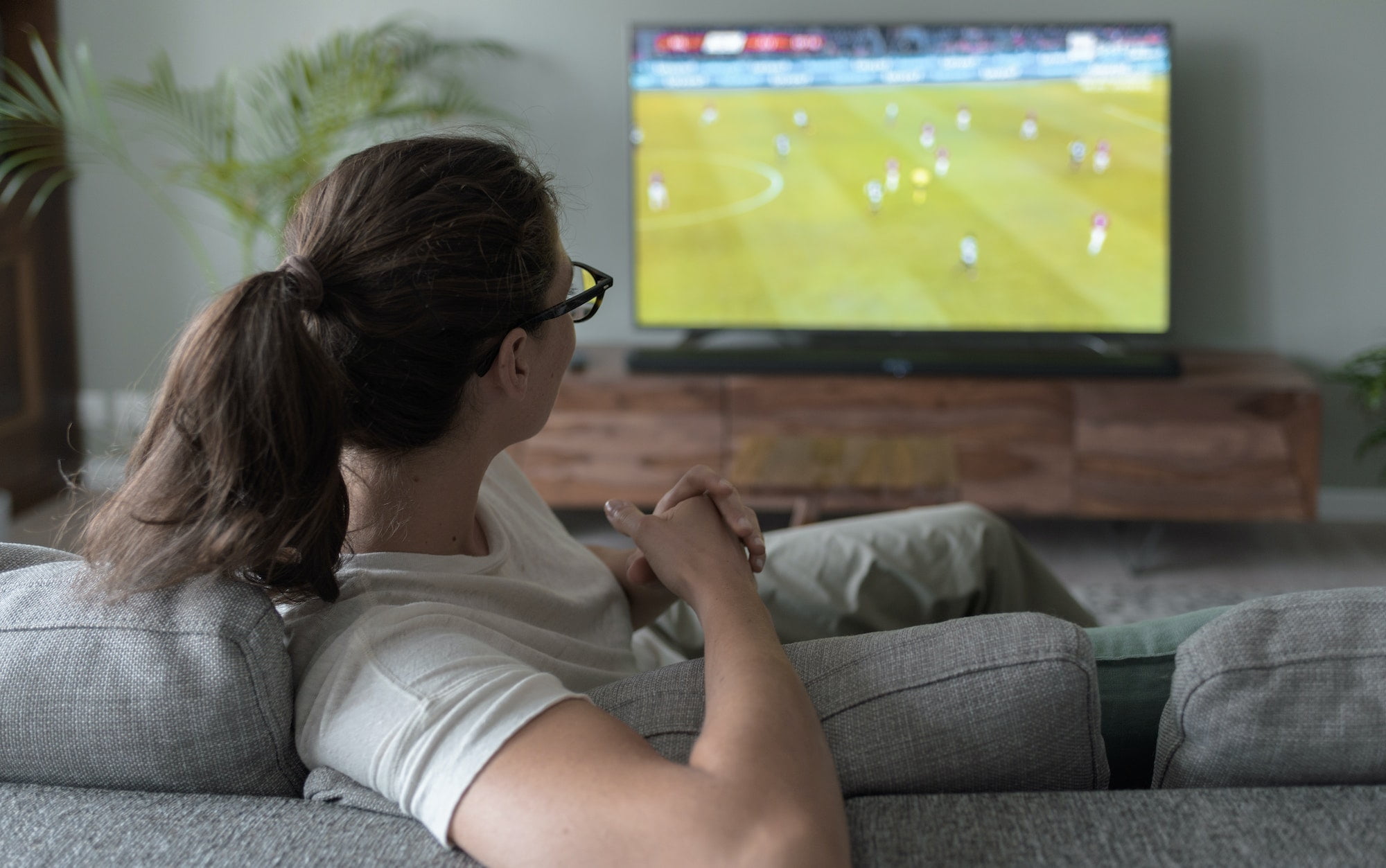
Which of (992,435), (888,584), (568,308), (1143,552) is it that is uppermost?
(568,308)

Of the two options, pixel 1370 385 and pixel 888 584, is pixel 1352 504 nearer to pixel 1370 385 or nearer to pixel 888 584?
pixel 1370 385

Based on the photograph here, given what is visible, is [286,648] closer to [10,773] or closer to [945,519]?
[10,773]

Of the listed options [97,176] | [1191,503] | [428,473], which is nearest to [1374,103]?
[1191,503]

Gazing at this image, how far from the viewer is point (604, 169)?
3.61 meters

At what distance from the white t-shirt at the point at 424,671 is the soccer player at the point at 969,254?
2.49 metres

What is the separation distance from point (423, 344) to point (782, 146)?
8.55 feet

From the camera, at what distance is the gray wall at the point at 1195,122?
3.29 metres

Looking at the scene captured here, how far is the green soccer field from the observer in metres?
3.26

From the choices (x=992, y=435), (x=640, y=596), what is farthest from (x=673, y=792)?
(x=992, y=435)

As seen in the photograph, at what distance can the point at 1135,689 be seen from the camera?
0.86 meters

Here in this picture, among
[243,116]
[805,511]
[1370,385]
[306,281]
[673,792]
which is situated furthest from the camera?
[243,116]

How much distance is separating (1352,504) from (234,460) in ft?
11.5

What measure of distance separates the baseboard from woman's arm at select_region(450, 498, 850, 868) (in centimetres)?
324

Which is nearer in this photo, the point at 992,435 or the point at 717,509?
the point at 717,509
